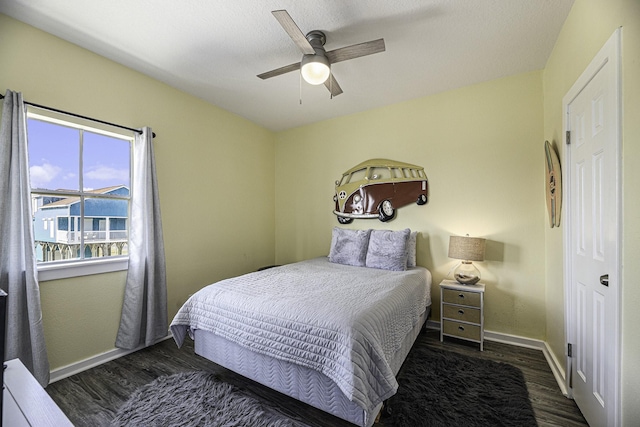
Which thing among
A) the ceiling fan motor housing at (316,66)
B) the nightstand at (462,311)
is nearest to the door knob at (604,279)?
the nightstand at (462,311)

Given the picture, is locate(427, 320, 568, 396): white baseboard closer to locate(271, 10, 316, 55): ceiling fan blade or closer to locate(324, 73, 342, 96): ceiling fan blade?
locate(324, 73, 342, 96): ceiling fan blade

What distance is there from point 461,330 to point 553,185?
1.54 m

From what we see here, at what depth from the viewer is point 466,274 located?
280 centimetres

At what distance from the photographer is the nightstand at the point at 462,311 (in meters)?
2.54

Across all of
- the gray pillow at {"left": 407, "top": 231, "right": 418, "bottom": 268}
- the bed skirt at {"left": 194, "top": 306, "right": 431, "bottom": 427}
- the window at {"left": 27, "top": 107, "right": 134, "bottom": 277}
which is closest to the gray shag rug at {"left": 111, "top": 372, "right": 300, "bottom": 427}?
the bed skirt at {"left": 194, "top": 306, "right": 431, "bottom": 427}

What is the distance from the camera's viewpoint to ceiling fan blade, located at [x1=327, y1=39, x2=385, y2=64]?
1.78 metres

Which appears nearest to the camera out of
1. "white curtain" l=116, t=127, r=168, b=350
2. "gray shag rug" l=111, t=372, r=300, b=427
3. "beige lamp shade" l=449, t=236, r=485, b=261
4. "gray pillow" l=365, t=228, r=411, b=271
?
"gray shag rug" l=111, t=372, r=300, b=427

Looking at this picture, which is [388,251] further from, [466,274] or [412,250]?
[466,274]

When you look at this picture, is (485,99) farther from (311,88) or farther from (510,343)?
(510,343)

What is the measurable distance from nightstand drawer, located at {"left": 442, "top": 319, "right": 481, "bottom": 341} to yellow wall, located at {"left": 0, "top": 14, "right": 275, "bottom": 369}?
2620 mm

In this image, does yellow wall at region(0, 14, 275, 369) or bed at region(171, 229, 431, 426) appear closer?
bed at region(171, 229, 431, 426)

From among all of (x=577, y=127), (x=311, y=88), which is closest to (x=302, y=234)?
(x=311, y=88)

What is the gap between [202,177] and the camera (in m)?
3.22

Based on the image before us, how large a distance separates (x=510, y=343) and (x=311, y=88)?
338cm
